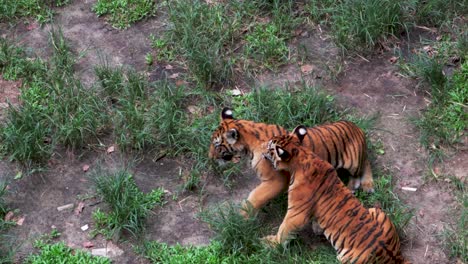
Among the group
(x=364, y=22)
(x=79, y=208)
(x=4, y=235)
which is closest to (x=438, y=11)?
(x=364, y=22)

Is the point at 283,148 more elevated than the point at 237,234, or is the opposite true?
the point at 283,148

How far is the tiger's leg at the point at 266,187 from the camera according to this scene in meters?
6.86

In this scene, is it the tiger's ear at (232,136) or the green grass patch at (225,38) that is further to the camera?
the green grass patch at (225,38)

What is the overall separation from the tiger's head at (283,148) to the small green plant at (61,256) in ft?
5.18

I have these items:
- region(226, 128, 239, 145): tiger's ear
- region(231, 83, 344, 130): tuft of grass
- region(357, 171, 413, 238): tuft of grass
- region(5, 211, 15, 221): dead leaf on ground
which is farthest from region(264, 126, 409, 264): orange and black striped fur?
region(5, 211, 15, 221): dead leaf on ground

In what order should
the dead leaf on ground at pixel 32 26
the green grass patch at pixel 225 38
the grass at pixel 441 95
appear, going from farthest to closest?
the dead leaf on ground at pixel 32 26 < the green grass patch at pixel 225 38 < the grass at pixel 441 95

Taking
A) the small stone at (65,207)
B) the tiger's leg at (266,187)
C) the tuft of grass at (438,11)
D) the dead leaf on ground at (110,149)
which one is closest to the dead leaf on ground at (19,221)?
the small stone at (65,207)

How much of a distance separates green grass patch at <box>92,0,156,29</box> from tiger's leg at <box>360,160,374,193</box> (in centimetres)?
327

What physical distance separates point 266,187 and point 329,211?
67 cm

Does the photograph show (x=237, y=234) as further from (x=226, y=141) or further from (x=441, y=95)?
(x=441, y=95)

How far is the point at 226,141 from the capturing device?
276 inches

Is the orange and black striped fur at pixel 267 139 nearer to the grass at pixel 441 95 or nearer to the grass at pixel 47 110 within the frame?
the grass at pixel 441 95

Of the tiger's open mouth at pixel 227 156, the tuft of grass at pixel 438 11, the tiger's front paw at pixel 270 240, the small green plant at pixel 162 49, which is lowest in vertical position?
the tiger's front paw at pixel 270 240

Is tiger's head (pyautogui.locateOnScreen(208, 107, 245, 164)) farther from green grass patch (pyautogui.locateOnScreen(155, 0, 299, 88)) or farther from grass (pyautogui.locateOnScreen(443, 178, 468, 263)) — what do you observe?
grass (pyautogui.locateOnScreen(443, 178, 468, 263))
